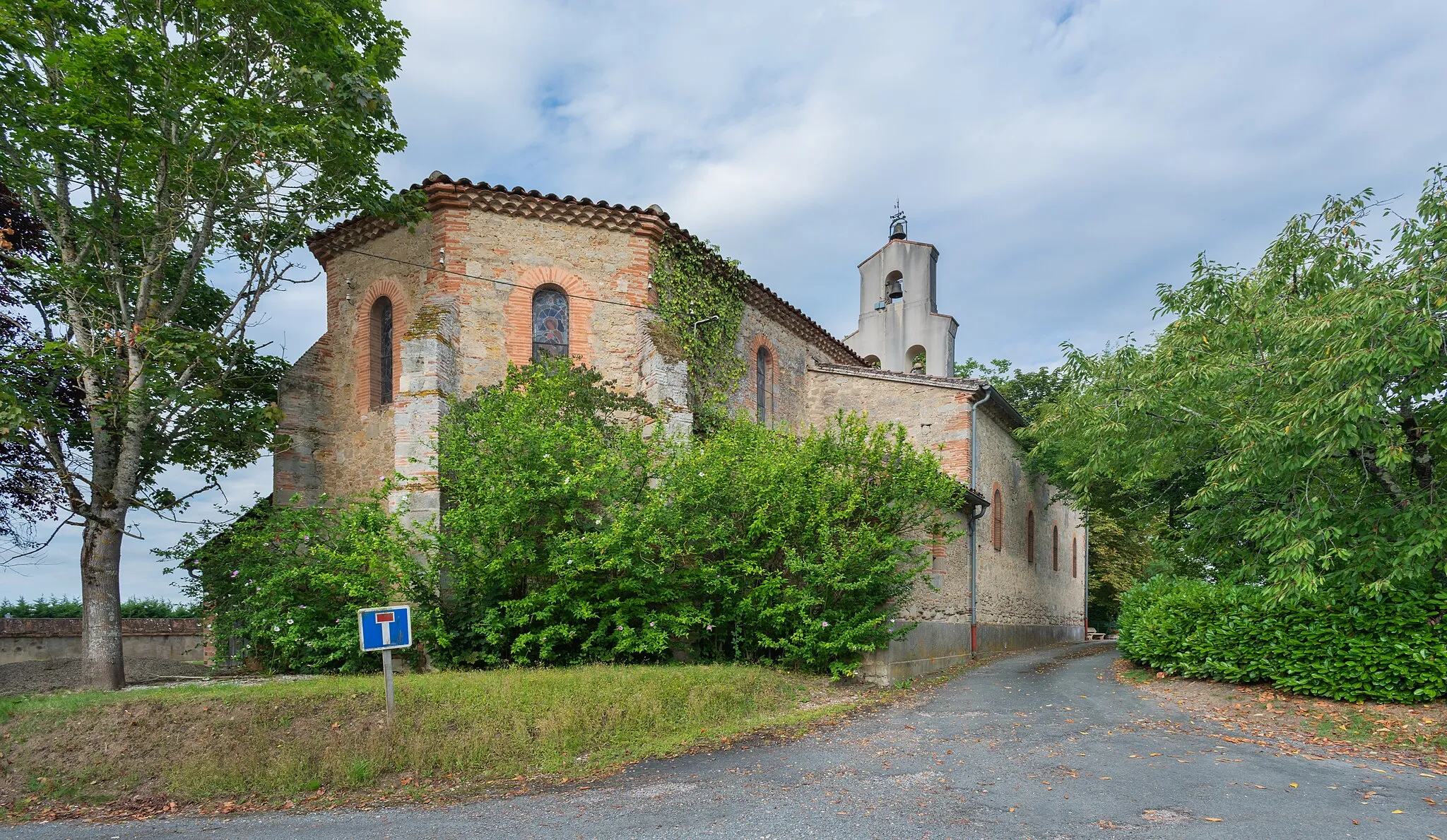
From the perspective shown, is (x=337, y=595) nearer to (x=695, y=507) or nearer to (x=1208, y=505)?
(x=695, y=507)

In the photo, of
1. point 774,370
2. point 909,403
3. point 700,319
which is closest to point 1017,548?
point 909,403

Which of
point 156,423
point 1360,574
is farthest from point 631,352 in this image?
point 1360,574

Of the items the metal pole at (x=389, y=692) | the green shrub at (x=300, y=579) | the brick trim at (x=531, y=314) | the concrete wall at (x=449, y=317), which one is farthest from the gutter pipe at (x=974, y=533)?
the metal pole at (x=389, y=692)

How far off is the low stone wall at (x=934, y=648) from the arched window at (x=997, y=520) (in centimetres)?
192

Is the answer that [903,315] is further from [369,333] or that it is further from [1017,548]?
[369,333]

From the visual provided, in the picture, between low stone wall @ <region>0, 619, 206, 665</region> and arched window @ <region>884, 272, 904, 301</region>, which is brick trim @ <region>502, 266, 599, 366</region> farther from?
arched window @ <region>884, 272, 904, 301</region>

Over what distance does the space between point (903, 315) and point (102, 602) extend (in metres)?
21.1

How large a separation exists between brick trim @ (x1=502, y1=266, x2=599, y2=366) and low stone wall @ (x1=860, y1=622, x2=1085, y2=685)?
702 centimetres

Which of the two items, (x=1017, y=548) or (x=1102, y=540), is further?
(x=1102, y=540)

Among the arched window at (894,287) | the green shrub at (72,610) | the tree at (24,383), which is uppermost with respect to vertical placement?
the arched window at (894,287)

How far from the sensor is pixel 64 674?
12.2 metres

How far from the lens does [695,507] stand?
38.7 ft

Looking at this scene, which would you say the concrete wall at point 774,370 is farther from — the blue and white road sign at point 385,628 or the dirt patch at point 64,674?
the dirt patch at point 64,674

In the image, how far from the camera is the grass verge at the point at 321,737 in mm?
7559
